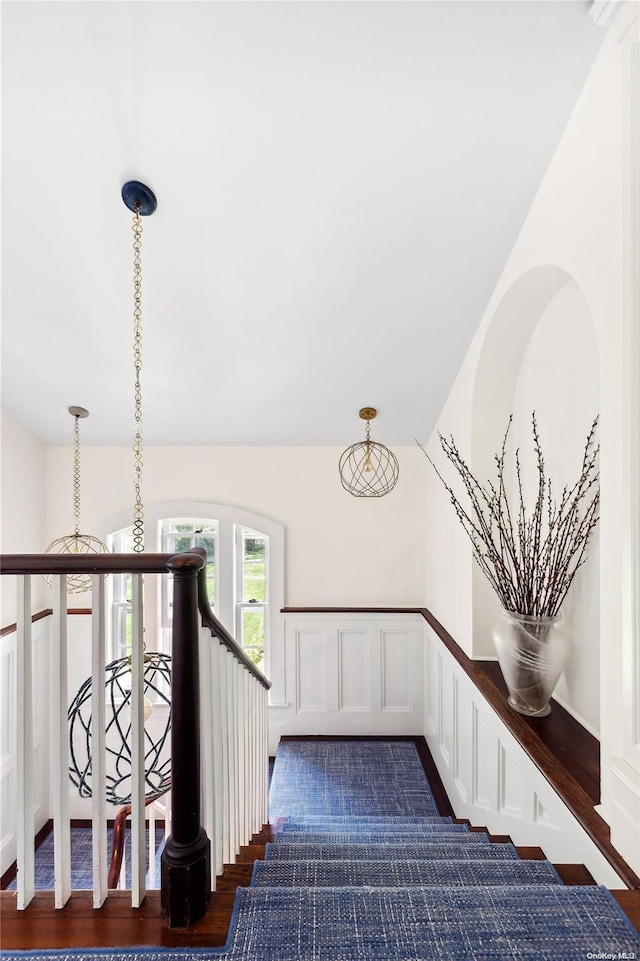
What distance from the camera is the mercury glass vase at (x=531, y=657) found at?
5.93 ft

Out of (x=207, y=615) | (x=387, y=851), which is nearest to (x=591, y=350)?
(x=207, y=615)

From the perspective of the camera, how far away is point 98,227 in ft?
6.95

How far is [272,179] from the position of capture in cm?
191

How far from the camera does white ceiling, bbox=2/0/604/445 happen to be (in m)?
1.43

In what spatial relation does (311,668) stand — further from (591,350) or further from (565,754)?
(591,350)

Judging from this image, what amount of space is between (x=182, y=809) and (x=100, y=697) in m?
0.31

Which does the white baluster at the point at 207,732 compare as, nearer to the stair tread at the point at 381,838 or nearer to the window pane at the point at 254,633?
the stair tread at the point at 381,838

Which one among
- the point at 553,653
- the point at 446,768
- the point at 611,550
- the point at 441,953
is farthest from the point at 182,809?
the point at 446,768

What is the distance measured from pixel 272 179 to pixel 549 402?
1.48m

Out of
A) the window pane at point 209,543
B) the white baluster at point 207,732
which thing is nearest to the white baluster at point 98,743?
the white baluster at point 207,732

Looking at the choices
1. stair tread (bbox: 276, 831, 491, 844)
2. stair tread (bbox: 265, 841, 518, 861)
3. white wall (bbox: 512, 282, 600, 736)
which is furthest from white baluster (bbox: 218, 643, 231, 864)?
white wall (bbox: 512, 282, 600, 736)

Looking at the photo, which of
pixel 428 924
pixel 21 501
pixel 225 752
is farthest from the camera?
pixel 21 501

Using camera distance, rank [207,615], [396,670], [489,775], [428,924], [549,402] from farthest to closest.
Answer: [396,670] → [489,775] → [549,402] → [207,615] → [428,924]

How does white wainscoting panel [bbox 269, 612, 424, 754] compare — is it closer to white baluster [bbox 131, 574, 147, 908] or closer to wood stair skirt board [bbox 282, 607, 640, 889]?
wood stair skirt board [bbox 282, 607, 640, 889]
